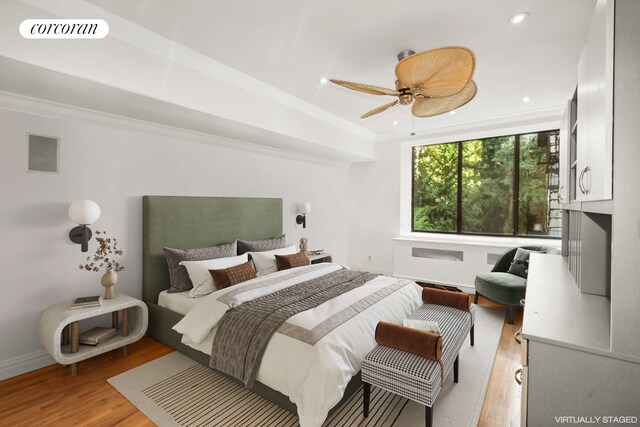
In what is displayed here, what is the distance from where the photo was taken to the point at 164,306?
120 inches

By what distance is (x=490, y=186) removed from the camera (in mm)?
5320

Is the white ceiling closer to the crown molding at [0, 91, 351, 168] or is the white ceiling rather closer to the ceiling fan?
the ceiling fan

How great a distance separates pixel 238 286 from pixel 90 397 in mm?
1302

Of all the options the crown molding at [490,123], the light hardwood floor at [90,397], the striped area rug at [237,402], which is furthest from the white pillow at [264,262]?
the crown molding at [490,123]

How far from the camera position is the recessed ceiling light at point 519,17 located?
2215 mm

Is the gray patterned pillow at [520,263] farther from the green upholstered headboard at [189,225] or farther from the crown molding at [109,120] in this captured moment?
the crown molding at [109,120]

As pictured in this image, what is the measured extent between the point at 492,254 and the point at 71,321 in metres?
5.21

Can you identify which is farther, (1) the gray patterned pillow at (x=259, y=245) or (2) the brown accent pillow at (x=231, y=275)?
(1) the gray patterned pillow at (x=259, y=245)

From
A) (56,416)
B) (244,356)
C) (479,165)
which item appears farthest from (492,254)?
(56,416)

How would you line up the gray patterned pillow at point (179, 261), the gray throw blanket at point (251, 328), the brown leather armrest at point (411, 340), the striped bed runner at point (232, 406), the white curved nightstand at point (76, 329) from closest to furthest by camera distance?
the brown leather armrest at point (411, 340) < the striped bed runner at point (232, 406) < the gray throw blanket at point (251, 328) < the white curved nightstand at point (76, 329) < the gray patterned pillow at point (179, 261)

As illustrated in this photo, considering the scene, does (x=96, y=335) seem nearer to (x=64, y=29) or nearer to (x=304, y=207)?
(x=64, y=29)

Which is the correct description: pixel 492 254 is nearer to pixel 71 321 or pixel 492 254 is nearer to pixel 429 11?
pixel 429 11

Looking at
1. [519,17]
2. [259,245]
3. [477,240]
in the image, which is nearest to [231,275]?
[259,245]

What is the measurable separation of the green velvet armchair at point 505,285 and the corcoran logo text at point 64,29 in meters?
4.55
